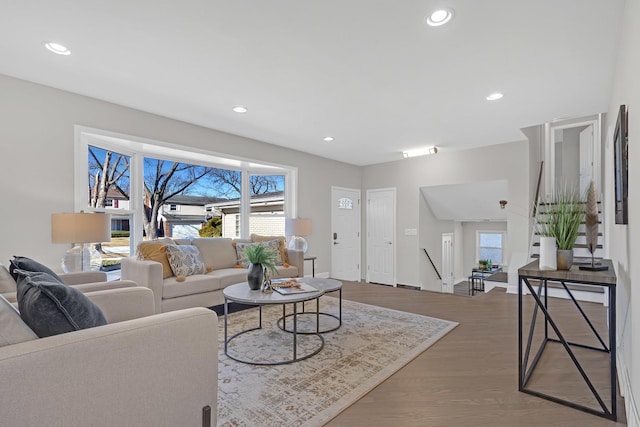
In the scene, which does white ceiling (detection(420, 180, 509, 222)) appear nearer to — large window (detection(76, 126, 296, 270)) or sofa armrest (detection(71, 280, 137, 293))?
large window (detection(76, 126, 296, 270))

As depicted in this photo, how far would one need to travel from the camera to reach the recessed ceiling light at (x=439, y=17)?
1.99 metres

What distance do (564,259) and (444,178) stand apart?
4249mm

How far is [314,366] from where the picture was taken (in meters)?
2.39

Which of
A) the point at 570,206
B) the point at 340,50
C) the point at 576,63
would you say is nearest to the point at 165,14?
the point at 340,50

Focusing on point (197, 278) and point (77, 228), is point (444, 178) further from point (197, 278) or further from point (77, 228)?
point (77, 228)

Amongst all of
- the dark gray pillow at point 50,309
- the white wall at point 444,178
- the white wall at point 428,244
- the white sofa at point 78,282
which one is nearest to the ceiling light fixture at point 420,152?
the white wall at point 444,178

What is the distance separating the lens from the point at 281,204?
5.75m

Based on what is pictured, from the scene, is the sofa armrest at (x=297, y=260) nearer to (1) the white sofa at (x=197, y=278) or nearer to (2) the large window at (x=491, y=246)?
(1) the white sofa at (x=197, y=278)

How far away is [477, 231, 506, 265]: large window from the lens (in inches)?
352

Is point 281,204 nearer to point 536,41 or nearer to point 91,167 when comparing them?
point 91,167

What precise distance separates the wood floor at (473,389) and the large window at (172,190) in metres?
3.45

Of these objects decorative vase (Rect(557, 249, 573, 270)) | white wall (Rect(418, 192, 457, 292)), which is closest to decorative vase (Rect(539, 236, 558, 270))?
decorative vase (Rect(557, 249, 573, 270))

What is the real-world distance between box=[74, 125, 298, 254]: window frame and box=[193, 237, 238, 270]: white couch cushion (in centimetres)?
77

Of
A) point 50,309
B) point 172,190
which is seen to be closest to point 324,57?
point 50,309
